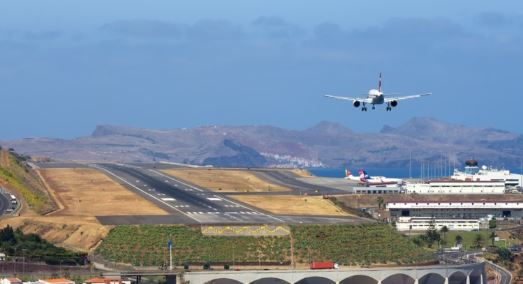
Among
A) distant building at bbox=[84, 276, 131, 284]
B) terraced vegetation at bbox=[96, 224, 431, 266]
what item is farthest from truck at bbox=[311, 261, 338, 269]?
distant building at bbox=[84, 276, 131, 284]

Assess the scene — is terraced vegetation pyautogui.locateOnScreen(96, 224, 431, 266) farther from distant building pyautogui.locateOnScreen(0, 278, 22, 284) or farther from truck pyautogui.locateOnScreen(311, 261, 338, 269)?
distant building pyautogui.locateOnScreen(0, 278, 22, 284)

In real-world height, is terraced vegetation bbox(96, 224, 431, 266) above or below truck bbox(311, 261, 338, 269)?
above

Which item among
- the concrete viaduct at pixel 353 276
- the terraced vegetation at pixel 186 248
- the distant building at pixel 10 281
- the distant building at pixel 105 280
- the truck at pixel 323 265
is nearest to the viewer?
the distant building at pixel 10 281

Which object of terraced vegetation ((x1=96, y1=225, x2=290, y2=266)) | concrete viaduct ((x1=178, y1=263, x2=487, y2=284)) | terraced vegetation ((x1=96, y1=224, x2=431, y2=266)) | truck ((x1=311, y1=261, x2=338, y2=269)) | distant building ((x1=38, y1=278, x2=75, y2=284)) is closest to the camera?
distant building ((x1=38, y1=278, x2=75, y2=284))

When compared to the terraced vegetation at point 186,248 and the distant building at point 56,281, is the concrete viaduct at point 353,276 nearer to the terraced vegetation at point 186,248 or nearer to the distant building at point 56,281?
the terraced vegetation at point 186,248

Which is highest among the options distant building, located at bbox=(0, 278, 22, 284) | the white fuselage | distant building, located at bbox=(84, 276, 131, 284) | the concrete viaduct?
the white fuselage

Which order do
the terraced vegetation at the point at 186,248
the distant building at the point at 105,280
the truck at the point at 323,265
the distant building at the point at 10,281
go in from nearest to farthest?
the distant building at the point at 10,281
the distant building at the point at 105,280
the truck at the point at 323,265
the terraced vegetation at the point at 186,248

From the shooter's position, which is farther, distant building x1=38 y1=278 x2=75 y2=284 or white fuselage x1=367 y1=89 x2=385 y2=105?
white fuselage x1=367 y1=89 x2=385 y2=105

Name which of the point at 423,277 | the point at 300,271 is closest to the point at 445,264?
the point at 423,277

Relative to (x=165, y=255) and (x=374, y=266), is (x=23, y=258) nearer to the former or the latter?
(x=165, y=255)

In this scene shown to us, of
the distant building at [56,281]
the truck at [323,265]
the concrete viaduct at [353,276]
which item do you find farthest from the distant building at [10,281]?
the truck at [323,265]

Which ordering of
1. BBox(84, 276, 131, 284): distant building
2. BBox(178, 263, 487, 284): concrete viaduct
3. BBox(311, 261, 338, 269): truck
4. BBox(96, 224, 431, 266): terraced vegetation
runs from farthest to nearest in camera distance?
BBox(96, 224, 431, 266): terraced vegetation
BBox(311, 261, 338, 269): truck
BBox(178, 263, 487, 284): concrete viaduct
BBox(84, 276, 131, 284): distant building

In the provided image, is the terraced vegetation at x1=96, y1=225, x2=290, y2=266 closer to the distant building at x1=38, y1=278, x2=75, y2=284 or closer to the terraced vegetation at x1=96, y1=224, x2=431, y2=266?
the terraced vegetation at x1=96, y1=224, x2=431, y2=266
